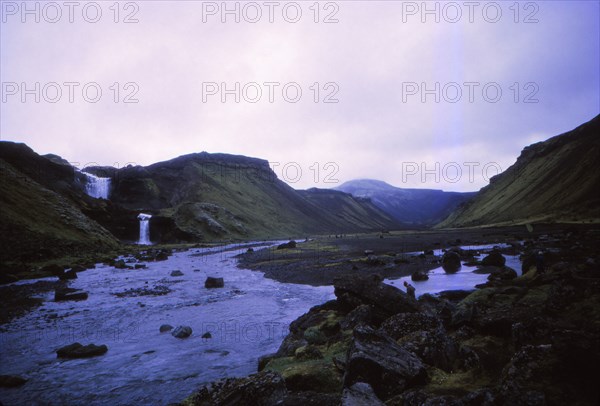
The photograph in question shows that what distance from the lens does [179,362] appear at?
351 inches

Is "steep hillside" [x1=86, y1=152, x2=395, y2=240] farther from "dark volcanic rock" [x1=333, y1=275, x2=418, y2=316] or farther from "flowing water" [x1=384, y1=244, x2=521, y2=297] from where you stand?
"dark volcanic rock" [x1=333, y1=275, x2=418, y2=316]

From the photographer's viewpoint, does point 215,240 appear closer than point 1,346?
No

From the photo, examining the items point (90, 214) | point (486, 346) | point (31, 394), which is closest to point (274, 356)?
point (486, 346)

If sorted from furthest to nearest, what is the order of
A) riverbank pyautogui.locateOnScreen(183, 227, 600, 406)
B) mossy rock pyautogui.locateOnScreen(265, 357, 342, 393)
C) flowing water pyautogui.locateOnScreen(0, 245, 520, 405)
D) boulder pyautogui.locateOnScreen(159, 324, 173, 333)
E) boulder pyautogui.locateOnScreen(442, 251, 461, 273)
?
boulder pyautogui.locateOnScreen(442, 251, 461, 273) → boulder pyautogui.locateOnScreen(159, 324, 173, 333) → flowing water pyautogui.locateOnScreen(0, 245, 520, 405) → mossy rock pyautogui.locateOnScreen(265, 357, 342, 393) → riverbank pyautogui.locateOnScreen(183, 227, 600, 406)

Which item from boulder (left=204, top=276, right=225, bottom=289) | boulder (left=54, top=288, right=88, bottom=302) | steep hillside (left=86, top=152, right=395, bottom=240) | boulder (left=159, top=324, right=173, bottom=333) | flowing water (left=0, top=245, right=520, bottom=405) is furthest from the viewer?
steep hillside (left=86, top=152, right=395, bottom=240)

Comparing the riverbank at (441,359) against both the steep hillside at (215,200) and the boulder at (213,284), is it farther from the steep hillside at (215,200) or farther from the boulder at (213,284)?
the steep hillside at (215,200)

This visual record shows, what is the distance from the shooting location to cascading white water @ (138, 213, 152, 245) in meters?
67.8

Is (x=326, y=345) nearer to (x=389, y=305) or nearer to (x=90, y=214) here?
(x=389, y=305)

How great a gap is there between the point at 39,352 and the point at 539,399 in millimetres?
12494

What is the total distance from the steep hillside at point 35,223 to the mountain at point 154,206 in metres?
0.12

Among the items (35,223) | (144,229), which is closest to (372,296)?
(35,223)

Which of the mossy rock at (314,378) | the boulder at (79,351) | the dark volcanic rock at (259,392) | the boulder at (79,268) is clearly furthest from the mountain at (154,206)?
the dark volcanic rock at (259,392)

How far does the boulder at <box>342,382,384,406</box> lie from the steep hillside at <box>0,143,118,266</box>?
29.2 meters

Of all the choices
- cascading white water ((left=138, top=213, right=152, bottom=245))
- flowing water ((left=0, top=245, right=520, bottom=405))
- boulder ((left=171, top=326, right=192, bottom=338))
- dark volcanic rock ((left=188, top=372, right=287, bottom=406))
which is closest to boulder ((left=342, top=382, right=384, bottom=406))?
dark volcanic rock ((left=188, top=372, right=287, bottom=406))
